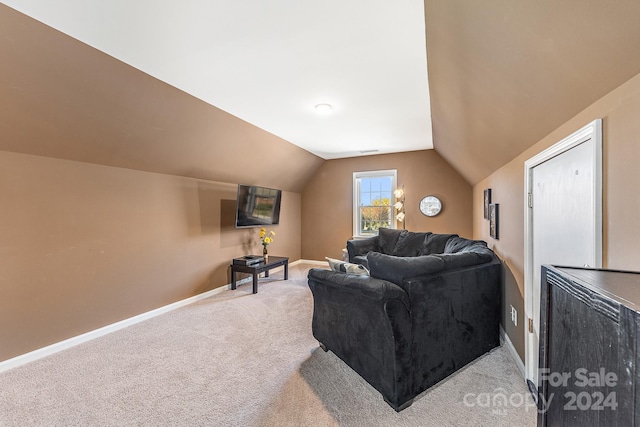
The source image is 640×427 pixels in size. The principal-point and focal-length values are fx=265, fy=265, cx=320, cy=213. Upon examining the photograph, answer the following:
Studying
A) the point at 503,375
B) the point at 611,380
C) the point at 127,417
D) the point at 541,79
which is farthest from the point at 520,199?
the point at 127,417

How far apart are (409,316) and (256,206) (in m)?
3.54

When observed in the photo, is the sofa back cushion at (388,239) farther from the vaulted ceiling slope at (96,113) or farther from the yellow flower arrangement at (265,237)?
the vaulted ceiling slope at (96,113)

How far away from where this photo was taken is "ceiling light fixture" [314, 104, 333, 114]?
313 cm

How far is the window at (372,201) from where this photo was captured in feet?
19.4

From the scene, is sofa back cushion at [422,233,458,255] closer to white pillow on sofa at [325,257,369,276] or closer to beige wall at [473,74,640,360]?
white pillow on sofa at [325,257,369,276]

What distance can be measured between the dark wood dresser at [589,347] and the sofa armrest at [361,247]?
399 cm

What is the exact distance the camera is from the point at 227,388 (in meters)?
2.02

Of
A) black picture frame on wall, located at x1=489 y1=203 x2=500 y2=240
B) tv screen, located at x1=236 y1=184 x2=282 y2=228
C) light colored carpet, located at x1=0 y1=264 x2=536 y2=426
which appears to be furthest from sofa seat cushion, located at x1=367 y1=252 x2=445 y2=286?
tv screen, located at x1=236 y1=184 x2=282 y2=228

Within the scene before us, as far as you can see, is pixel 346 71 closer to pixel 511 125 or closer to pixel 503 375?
pixel 511 125

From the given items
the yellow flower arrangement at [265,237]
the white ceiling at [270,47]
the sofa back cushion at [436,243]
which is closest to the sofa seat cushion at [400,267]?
the white ceiling at [270,47]

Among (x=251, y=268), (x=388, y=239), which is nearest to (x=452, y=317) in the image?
(x=388, y=239)

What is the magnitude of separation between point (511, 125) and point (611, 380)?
1917mm

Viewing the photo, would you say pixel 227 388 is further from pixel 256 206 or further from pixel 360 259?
pixel 256 206

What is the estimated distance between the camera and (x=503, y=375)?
215 centimetres
